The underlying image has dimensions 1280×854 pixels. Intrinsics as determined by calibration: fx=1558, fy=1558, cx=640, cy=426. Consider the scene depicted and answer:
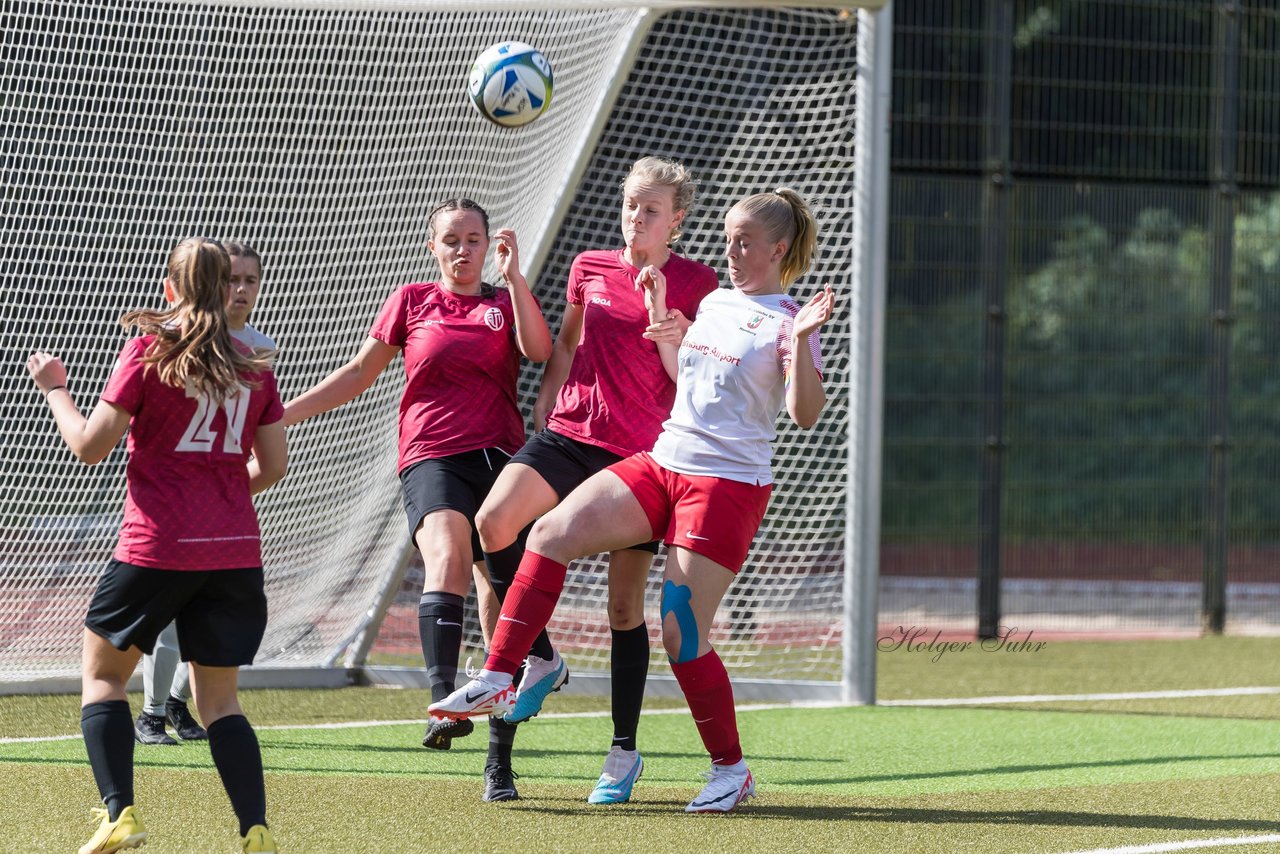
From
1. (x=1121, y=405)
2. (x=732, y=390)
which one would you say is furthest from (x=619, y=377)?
(x=1121, y=405)

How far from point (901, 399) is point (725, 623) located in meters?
3.43

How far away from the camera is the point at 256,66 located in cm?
658

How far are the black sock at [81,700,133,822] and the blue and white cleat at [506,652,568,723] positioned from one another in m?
1.22

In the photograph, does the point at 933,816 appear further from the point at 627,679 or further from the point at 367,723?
the point at 367,723

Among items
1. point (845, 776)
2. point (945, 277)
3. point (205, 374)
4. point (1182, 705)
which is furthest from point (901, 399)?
point (205, 374)

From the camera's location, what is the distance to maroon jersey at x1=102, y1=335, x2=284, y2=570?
361 cm

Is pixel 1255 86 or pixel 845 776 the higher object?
pixel 1255 86

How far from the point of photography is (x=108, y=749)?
3.69m

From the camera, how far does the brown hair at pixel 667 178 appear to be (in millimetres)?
4754

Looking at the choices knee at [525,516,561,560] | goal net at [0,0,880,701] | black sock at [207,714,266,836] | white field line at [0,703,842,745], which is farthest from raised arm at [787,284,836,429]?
white field line at [0,703,842,745]

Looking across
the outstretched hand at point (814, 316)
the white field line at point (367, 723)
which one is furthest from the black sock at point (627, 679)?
the white field line at point (367, 723)

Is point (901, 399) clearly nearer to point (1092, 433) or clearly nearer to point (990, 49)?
point (1092, 433)

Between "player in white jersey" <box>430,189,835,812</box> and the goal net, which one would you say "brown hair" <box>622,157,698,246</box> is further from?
the goal net

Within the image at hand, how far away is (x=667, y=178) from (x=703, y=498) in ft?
3.41
